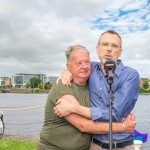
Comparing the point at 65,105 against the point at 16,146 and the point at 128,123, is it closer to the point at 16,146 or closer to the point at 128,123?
the point at 128,123

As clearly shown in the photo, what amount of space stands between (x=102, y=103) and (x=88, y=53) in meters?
0.59

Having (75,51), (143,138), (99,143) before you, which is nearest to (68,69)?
(75,51)

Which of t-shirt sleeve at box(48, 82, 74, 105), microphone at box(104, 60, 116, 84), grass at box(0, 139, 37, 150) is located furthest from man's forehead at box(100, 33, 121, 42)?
grass at box(0, 139, 37, 150)

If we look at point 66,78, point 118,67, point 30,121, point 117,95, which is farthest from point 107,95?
point 30,121

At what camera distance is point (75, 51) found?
4.39 meters

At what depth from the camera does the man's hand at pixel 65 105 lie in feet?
13.8

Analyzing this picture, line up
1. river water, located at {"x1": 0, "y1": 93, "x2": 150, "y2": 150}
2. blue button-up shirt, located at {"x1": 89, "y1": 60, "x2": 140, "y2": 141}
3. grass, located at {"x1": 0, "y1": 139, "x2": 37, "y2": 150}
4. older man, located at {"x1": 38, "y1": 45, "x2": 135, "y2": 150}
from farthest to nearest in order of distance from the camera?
river water, located at {"x1": 0, "y1": 93, "x2": 150, "y2": 150}
grass, located at {"x1": 0, "y1": 139, "x2": 37, "y2": 150}
older man, located at {"x1": 38, "y1": 45, "x2": 135, "y2": 150}
blue button-up shirt, located at {"x1": 89, "y1": 60, "x2": 140, "y2": 141}

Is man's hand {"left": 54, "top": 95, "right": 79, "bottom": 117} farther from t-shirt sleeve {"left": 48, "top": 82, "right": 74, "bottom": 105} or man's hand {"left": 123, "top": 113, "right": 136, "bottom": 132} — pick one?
man's hand {"left": 123, "top": 113, "right": 136, "bottom": 132}

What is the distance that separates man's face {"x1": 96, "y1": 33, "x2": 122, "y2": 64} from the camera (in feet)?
14.3

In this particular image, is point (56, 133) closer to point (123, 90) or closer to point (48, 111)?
Result: point (48, 111)

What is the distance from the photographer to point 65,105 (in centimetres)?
422

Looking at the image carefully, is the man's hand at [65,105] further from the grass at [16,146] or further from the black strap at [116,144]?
the grass at [16,146]

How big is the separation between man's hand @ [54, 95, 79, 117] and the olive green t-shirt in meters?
0.06

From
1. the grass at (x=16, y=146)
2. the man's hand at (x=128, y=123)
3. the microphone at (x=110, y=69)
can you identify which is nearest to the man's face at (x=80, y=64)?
the microphone at (x=110, y=69)
